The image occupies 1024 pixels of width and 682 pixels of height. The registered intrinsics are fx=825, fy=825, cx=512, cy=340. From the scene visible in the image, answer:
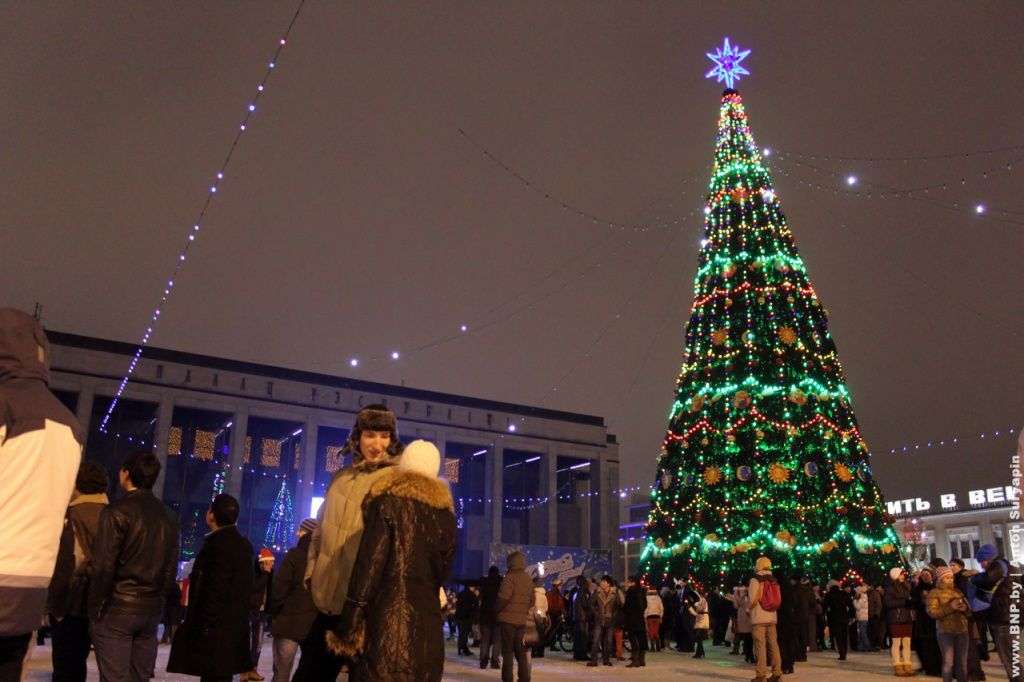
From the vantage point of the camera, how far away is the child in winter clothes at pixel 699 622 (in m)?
17.6

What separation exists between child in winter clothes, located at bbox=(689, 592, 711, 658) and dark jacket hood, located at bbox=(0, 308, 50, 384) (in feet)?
55.2

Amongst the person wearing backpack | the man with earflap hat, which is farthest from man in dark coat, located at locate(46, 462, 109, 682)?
the person wearing backpack

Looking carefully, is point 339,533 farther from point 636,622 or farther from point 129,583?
point 636,622

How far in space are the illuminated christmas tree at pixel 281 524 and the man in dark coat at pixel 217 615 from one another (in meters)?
44.4

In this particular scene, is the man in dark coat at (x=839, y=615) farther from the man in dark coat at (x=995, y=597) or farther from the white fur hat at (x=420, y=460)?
the white fur hat at (x=420, y=460)

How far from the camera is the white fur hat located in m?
3.81

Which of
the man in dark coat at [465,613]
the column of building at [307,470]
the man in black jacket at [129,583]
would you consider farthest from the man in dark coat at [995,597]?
the column of building at [307,470]

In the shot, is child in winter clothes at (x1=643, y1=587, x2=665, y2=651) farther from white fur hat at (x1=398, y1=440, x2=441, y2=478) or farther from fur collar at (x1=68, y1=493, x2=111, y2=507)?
white fur hat at (x1=398, y1=440, x2=441, y2=478)

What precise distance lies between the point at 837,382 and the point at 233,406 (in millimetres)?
34403

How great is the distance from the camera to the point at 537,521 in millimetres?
56344

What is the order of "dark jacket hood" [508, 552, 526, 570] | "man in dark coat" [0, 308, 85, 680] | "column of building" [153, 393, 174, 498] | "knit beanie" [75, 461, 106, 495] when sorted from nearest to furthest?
"man in dark coat" [0, 308, 85, 680] < "knit beanie" [75, 461, 106, 495] < "dark jacket hood" [508, 552, 526, 570] < "column of building" [153, 393, 174, 498]

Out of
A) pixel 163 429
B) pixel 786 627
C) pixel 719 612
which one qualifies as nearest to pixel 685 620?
pixel 719 612

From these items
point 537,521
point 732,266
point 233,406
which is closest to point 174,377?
point 233,406

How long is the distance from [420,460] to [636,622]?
12.9 m
